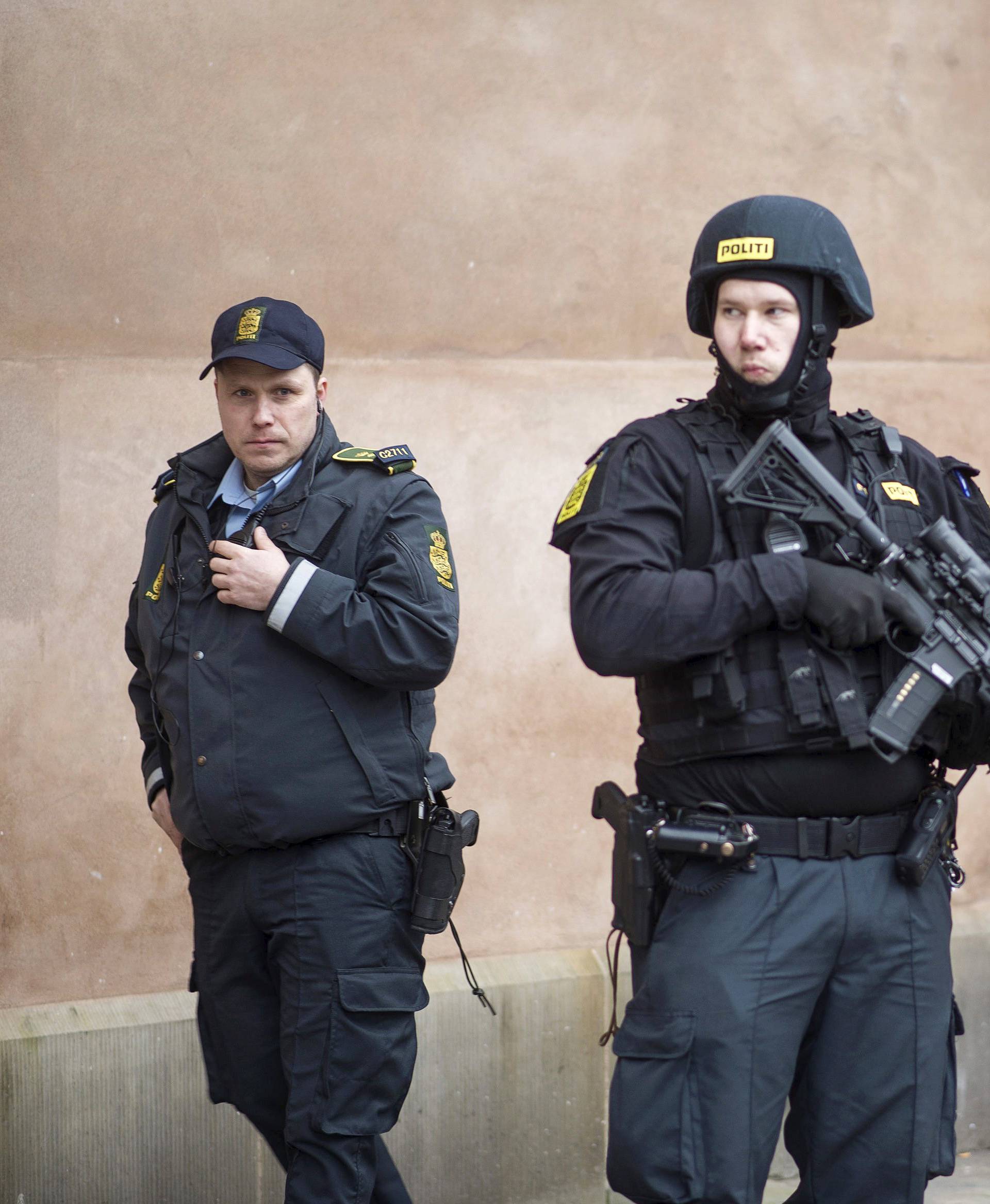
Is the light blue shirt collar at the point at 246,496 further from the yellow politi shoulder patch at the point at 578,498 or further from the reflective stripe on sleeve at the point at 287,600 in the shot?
the yellow politi shoulder patch at the point at 578,498

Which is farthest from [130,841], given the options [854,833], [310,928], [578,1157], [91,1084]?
[854,833]

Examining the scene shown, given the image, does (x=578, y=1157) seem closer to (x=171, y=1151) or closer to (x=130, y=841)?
(x=171, y=1151)

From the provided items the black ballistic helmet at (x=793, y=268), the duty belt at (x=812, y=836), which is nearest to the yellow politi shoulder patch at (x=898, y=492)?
the black ballistic helmet at (x=793, y=268)

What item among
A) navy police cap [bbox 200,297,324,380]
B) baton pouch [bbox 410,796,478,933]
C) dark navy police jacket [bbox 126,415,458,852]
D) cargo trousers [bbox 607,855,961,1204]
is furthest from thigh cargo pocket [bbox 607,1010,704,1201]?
navy police cap [bbox 200,297,324,380]

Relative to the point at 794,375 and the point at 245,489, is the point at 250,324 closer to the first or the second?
the point at 245,489

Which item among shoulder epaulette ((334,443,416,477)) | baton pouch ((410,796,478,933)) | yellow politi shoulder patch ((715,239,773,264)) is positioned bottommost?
baton pouch ((410,796,478,933))

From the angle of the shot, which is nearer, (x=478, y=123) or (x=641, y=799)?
(x=641, y=799)

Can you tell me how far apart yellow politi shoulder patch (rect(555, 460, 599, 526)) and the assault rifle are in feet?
0.81

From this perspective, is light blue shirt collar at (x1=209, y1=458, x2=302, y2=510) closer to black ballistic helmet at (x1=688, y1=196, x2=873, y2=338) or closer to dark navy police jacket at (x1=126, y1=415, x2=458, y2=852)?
dark navy police jacket at (x1=126, y1=415, x2=458, y2=852)

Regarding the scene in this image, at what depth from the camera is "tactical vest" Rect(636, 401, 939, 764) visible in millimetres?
2371

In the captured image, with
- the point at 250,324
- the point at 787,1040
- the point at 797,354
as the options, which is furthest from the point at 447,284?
the point at 787,1040

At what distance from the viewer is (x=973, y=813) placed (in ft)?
14.1

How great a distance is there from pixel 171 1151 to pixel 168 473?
1702 millimetres

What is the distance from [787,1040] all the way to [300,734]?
1041mm
